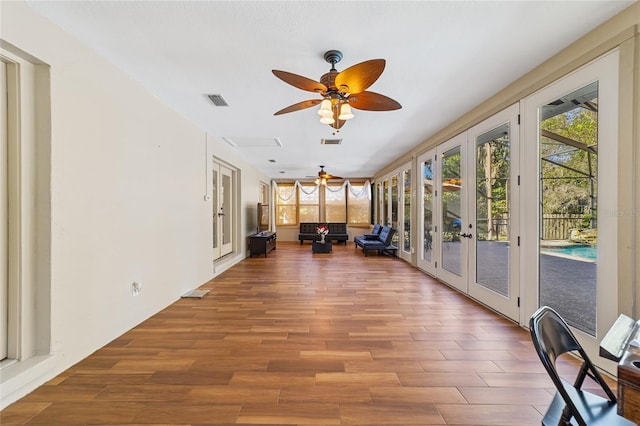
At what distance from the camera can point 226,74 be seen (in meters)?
2.58

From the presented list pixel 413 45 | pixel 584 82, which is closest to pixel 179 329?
pixel 413 45

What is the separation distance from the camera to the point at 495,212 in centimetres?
322

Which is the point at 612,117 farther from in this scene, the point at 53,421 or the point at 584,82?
the point at 53,421

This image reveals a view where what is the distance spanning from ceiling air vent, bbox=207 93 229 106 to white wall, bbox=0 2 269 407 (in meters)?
0.64

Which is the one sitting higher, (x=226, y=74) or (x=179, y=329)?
(x=226, y=74)

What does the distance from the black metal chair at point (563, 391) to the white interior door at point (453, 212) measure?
254 centimetres

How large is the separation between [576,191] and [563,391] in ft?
6.55

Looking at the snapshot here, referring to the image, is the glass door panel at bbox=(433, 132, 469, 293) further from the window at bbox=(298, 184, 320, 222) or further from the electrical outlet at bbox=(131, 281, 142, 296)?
the window at bbox=(298, 184, 320, 222)

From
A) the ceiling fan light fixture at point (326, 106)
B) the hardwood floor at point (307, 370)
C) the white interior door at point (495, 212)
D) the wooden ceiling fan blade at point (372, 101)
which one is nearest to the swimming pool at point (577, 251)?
the white interior door at point (495, 212)

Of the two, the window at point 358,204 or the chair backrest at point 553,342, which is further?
the window at point 358,204

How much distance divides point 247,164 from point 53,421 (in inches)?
233

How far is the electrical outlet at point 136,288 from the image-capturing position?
2729 mm

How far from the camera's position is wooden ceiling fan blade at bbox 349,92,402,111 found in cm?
232

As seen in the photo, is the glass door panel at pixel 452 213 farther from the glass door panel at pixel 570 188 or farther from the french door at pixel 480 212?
the glass door panel at pixel 570 188
